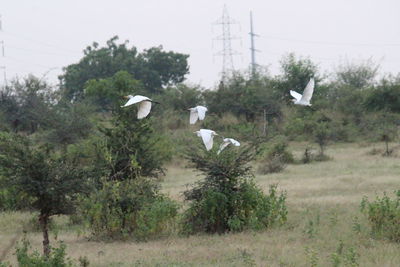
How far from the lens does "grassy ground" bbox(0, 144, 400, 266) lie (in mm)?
7691

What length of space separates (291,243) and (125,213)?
289 cm

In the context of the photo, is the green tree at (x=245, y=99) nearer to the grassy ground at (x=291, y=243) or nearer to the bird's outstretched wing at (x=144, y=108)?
the grassy ground at (x=291, y=243)

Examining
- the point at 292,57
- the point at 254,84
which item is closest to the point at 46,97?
the point at 254,84

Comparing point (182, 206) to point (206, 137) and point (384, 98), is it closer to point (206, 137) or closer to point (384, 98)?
point (206, 137)

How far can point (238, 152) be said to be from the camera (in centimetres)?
1072

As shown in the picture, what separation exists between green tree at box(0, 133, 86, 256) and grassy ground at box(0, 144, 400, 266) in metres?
0.75

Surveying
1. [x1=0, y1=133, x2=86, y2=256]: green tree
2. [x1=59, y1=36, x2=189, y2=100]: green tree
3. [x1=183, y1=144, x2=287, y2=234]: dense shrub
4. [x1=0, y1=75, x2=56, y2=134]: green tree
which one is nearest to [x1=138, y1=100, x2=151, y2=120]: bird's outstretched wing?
[x1=0, y1=133, x2=86, y2=256]: green tree

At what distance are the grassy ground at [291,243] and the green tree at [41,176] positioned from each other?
0.75 m

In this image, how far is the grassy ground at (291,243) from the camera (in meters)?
7.69

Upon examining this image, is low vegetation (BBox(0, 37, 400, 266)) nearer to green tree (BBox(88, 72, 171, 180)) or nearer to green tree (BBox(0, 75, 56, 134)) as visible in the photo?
green tree (BBox(88, 72, 171, 180))

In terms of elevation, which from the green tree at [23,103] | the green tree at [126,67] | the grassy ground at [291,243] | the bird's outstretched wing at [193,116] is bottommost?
the grassy ground at [291,243]

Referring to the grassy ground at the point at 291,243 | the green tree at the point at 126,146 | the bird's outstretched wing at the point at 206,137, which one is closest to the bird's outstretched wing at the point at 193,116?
the bird's outstretched wing at the point at 206,137

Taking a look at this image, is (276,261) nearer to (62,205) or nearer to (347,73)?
(62,205)

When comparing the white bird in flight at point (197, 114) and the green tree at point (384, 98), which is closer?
the white bird in flight at point (197, 114)
